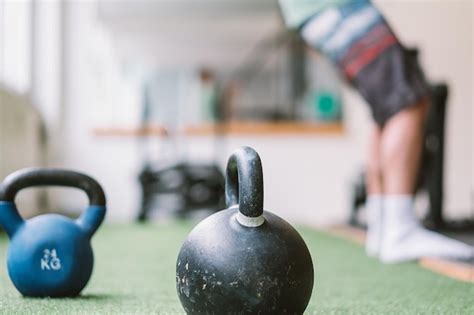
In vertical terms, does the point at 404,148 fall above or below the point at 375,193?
above

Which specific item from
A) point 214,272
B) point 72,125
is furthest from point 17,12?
point 214,272

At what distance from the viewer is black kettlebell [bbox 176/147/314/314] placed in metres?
0.90

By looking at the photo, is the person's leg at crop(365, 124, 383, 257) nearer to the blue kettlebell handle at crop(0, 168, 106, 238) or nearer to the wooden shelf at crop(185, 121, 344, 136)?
the blue kettlebell handle at crop(0, 168, 106, 238)

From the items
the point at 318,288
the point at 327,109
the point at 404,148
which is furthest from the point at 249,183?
the point at 327,109

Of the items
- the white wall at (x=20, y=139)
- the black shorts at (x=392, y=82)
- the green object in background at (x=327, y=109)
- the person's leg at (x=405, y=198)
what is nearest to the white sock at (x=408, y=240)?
the person's leg at (x=405, y=198)

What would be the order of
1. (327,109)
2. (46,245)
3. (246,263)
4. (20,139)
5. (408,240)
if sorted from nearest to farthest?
(246,263), (46,245), (408,240), (20,139), (327,109)

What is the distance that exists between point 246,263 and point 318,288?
0.70m

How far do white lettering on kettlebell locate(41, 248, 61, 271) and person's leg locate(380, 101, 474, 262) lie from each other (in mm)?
1136

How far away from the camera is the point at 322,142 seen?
14.9 ft

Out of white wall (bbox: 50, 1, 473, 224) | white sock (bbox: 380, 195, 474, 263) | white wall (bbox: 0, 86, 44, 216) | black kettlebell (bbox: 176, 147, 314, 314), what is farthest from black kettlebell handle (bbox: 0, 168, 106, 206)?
white wall (bbox: 50, 1, 473, 224)

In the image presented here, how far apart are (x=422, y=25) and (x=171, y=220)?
213 cm

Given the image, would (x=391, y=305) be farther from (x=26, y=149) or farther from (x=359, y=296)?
(x=26, y=149)

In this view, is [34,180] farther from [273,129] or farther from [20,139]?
[273,129]

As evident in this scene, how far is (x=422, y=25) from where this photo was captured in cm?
454
